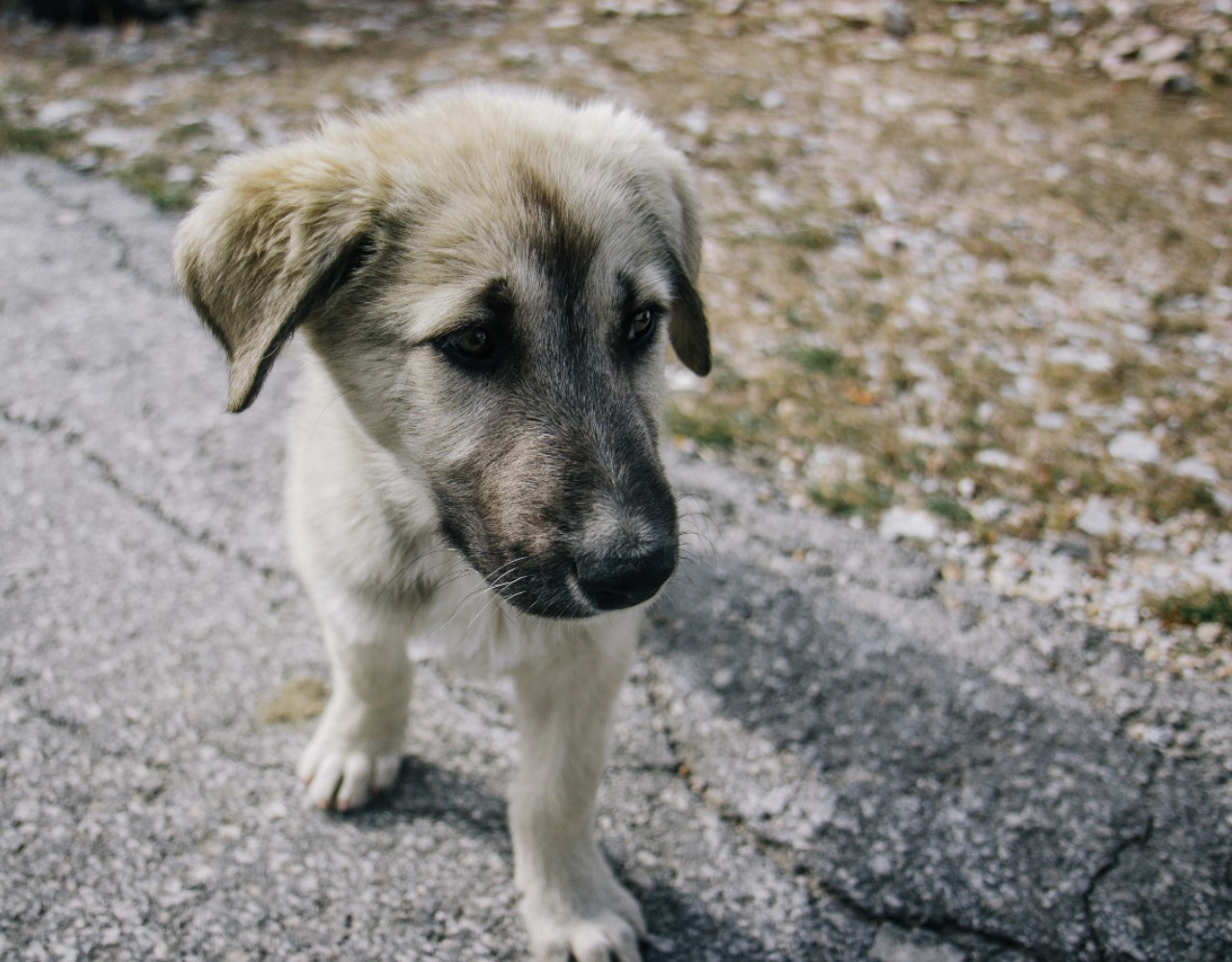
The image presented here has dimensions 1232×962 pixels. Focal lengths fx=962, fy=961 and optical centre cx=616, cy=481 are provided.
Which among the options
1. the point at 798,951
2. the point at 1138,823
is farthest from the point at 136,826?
the point at 1138,823

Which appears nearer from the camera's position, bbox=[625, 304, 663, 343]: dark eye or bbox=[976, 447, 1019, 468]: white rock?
bbox=[625, 304, 663, 343]: dark eye

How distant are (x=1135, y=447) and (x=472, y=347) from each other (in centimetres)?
293

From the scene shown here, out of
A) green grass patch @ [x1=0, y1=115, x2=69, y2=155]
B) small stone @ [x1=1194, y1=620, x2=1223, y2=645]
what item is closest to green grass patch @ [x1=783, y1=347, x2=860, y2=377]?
small stone @ [x1=1194, y1=620, x2=1223, y2=645]

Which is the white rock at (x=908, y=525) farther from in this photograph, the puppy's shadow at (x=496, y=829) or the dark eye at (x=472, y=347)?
the dark eye at (x=472, y=347)

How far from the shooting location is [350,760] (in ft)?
8.29

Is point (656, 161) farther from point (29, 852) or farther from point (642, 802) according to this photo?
point (29, 852)

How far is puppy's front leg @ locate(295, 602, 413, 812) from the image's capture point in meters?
2.37

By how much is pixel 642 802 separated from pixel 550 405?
125 cm

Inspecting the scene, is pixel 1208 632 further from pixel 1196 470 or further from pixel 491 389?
pixel 491 389

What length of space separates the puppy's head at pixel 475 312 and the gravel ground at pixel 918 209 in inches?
69.3

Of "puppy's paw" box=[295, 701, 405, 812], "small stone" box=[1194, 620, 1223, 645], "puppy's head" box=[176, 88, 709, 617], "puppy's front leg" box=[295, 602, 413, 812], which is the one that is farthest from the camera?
"small stone" box=[1194, 620, 1223, 645]

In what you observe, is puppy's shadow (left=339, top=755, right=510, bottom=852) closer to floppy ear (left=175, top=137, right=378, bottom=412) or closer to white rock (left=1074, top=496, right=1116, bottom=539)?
floppy ear (left=175, top=137, right=378, bottom=412)

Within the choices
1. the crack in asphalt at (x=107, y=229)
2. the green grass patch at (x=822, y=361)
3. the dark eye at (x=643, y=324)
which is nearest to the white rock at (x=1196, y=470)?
the green grass patch at (x=822, y=361)

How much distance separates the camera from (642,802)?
2633 mm
